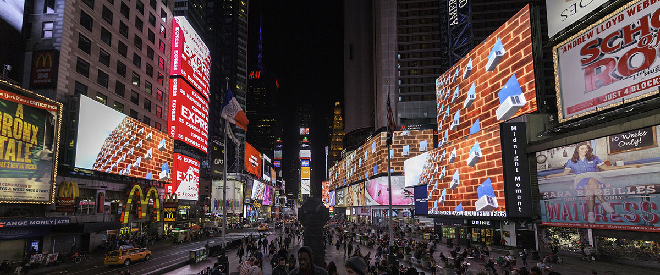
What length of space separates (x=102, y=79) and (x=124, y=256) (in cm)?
2253

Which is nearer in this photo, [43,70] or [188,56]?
[43,70]

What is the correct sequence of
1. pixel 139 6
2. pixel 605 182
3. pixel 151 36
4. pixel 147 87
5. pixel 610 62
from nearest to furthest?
pixel 610 62 → pixel 605 182 → pixel 139 6 → pixel 147 87 → pixel 151 36

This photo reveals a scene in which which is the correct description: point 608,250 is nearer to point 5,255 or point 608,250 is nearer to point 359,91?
point 5,255

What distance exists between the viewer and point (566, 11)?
27812 millimetres

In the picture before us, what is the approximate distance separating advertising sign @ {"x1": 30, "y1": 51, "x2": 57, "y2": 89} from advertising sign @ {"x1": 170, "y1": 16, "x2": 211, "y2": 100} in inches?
1119

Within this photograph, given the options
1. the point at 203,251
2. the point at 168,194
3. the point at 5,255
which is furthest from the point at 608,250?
the point at 168,194

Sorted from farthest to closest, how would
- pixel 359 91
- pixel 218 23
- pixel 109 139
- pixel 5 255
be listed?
pixel 359 91 → pixel 218 23 → pixel 109 139 → pixel 5 255

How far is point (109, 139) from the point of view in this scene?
4322 centimetres

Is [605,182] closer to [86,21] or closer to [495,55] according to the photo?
[495,55]

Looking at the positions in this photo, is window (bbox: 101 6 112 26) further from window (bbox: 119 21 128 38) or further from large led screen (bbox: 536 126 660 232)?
large led screen (bbox: 536 126 660 232)

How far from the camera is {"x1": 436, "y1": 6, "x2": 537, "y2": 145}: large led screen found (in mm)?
29500

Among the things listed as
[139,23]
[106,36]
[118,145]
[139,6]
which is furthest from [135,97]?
→ [139,6]

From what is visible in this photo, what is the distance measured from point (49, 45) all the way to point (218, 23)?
103 metres

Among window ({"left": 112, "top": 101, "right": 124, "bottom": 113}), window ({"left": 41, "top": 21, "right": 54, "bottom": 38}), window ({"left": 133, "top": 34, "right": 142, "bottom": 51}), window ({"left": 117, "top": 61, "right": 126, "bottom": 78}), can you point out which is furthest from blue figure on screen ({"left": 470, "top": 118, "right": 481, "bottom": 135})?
window ({"left": 133, "top": 34, "right": 142, "bottom": 51})
